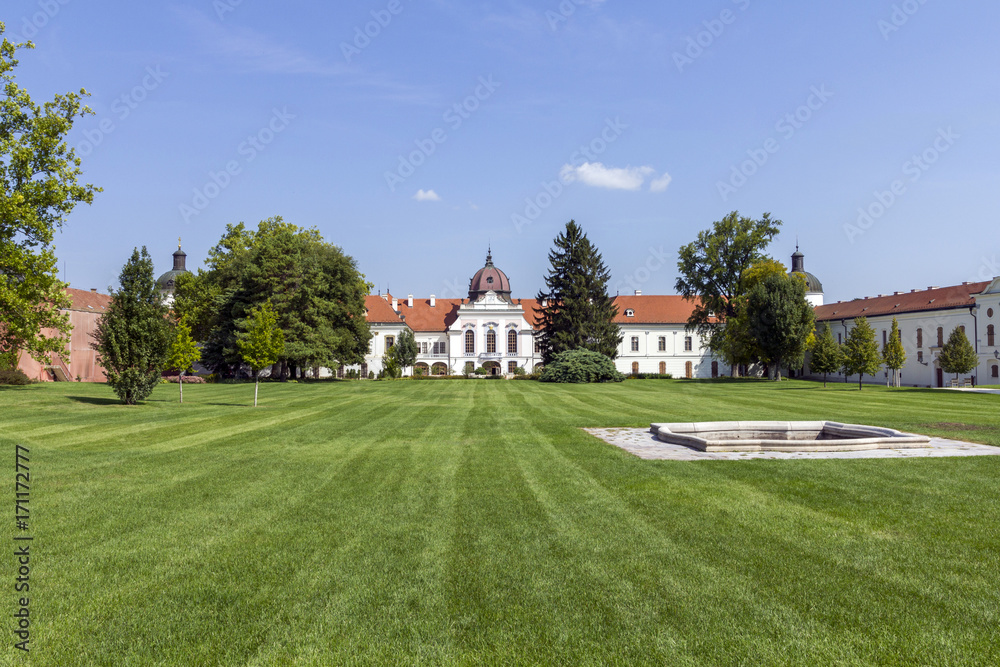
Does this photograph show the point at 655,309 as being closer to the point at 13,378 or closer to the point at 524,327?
the point at 524,327

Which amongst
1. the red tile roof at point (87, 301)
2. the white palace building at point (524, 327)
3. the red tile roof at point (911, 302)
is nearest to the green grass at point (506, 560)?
the red tile roof at point (911, 302)

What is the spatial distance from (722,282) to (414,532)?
2190 inches

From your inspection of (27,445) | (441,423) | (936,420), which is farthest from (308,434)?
(936,420)

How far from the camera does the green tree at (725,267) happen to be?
5606 cm

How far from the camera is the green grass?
4.40m

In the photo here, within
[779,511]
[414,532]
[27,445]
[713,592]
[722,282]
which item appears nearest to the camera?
[713,592]

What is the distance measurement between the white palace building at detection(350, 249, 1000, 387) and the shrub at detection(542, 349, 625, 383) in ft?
62.4

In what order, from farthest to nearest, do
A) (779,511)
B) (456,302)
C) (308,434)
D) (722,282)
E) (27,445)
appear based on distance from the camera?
(456,302) < (722,282) < (308,434) < (27,445) < (779,511)

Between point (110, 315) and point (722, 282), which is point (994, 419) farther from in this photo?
point (722, 282)

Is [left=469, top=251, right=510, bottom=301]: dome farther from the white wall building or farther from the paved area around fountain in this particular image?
the paved area around fountain

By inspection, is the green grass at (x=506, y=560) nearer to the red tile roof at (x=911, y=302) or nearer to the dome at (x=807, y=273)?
the red tile roof at (x=911, y=302)

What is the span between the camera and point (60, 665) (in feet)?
13.6

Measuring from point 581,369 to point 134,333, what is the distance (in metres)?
34.1

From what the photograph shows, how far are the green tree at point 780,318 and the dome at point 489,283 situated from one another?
3470cm
